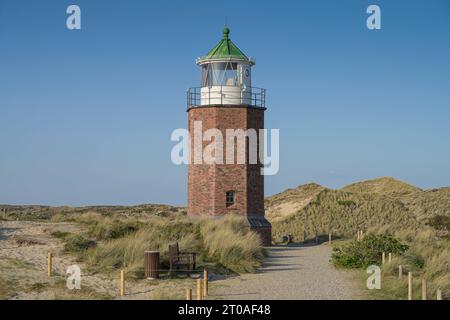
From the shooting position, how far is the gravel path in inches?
685

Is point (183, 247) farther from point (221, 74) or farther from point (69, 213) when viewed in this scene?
point (69, 213)

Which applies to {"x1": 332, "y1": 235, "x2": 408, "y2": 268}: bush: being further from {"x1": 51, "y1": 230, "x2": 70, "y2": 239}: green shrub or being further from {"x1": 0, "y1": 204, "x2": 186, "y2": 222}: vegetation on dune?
{"x1": 0, "y1": 204, "x2": 186, "y2": 222}: vegetation on dune

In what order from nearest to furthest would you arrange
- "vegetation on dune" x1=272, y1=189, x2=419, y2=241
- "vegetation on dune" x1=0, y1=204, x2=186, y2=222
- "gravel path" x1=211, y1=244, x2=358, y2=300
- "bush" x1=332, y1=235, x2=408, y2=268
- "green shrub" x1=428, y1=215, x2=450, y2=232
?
"gravel path" x1=211, y1=244, x2=358, y2=300 < "bush" x1=332, y1=235, x2=408, y2=268 < "vegetation on dune" x1=0, y1=204, x2=186, y2=222 < "green shrub" x1=428, y1=215, x2=450, y2=232 < "vegetation on dune" x1=272, y1=189, x2=419, y2=241

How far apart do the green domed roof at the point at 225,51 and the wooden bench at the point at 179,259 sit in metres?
11.8

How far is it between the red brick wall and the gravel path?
5.21 m

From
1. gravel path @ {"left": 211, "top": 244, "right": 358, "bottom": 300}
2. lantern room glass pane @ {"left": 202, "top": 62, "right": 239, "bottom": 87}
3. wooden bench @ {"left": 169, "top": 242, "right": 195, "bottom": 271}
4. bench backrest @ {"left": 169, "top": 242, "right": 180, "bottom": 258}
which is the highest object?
lantern room glass pane @ {"left": 202, "top": 62, "right": 239, "bottom": 87}

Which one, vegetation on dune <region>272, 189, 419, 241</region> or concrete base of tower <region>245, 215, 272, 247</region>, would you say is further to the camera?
vegetation on dune <region>272, 189, 419, 241</region>

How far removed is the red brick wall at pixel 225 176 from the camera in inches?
1222

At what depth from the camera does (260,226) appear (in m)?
31.5

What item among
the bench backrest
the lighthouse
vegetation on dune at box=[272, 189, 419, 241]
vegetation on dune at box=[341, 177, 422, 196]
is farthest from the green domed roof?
vegetation on dune at box=[341, 177, 422, 196]

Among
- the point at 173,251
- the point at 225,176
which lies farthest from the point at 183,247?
the point at 225,176

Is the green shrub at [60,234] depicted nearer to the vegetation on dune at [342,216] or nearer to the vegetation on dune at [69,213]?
the vegetation on dune at [69,213]

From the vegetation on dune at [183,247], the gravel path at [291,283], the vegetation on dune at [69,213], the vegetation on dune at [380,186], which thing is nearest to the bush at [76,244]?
the vegetation on dune at [183,247]

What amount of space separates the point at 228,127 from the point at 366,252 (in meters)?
10.1
